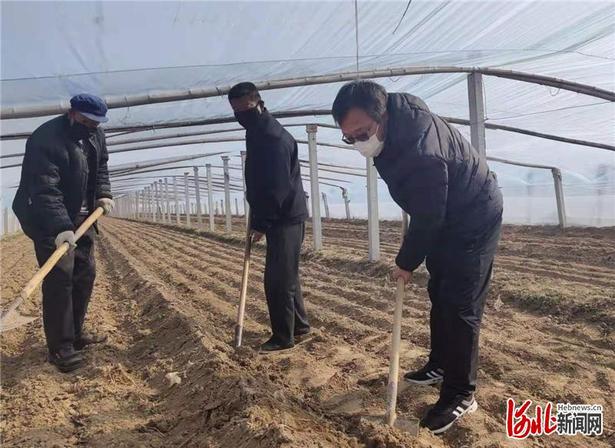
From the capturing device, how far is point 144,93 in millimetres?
5391

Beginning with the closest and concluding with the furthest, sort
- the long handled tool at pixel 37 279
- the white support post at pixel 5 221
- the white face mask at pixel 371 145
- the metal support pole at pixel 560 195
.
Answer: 1. the white face mask at pixel 371 145
2. the long handled tool at pixel 37 279
3. the metal support pole at pixel 560 195
4. the white support post at pixel 5 221

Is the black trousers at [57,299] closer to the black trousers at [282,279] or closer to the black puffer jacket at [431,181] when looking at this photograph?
the black trousers at [282,279]

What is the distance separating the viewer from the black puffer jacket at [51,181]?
3.16 m

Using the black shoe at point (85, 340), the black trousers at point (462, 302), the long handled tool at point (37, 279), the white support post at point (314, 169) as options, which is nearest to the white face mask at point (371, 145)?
the black trousers at point (462, 302)

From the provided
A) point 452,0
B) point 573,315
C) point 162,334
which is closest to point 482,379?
point 573,315

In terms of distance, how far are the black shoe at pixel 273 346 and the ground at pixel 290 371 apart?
0.22 ft

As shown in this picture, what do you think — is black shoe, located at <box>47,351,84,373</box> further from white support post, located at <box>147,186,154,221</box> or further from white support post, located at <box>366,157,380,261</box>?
white support post, located at <box>147,186,154,221</box>

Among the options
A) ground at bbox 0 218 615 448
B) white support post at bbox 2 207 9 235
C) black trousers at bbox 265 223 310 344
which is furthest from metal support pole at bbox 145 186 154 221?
black trousers at bbox 265 223 310 344

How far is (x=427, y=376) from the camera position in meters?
2.87

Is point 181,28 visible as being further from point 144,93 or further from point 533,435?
point 533,435

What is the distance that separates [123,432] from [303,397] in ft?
2.99

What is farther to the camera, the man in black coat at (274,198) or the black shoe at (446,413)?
the man in black coat at (274,198)

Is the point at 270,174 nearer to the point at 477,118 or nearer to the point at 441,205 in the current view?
the point at 441,205

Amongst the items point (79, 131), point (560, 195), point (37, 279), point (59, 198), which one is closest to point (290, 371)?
point (37, 279)
